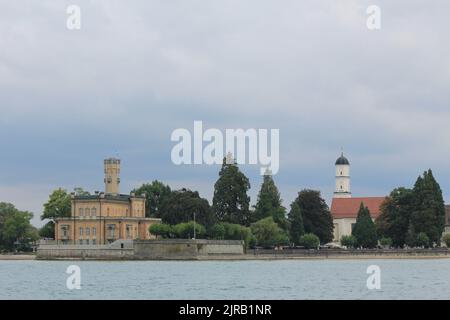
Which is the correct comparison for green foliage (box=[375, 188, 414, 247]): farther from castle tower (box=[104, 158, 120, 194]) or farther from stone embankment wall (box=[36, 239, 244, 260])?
castle tower (box=[104, 158, 120, 194])

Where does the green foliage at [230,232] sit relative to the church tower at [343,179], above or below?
below

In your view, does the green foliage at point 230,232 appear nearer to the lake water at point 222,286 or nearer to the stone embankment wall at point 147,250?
the stone embankment wall at point 147,250

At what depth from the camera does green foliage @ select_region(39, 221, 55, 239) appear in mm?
101875

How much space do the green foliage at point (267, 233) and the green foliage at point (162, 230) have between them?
338 inches

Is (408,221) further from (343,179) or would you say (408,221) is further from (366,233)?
(343,179)

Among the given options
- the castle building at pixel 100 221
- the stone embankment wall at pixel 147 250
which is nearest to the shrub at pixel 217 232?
the stone embankment wall at pixel 147 250

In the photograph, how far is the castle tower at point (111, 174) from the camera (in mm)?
96375

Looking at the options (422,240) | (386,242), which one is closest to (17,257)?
(386,242)

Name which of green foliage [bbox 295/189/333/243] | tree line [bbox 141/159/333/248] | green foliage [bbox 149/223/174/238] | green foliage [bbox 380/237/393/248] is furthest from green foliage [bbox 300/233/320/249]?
green foliage [bbox 149/223/174/238]

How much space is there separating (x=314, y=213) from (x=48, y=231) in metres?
26.7

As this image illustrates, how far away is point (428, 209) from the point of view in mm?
99750

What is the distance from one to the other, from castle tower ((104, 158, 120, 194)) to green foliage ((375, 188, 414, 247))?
1110 inches

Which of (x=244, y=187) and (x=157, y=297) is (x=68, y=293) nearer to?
(x=157, y=297)
